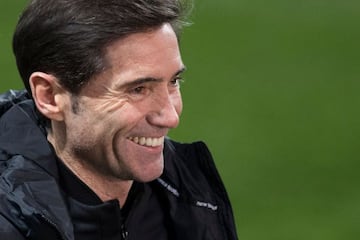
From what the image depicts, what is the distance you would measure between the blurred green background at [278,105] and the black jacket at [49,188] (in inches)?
79.7

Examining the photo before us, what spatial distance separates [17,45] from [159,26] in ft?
1.26

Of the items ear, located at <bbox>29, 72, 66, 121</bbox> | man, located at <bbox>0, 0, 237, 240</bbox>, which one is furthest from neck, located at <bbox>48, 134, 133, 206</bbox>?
ear, located at <bbox>29, 72, 66, 121</bbox>

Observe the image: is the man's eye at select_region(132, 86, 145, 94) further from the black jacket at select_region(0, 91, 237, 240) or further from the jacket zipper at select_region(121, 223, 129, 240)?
the jacket zipper at select_region(121, 223, 129, 240)

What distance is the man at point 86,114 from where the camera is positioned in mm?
2613

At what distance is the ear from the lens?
8.91ft

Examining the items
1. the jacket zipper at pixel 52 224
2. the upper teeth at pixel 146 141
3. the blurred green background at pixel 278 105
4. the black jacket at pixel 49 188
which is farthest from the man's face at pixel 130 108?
the blurred green background at pixel 278 105

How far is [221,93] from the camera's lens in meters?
6.09

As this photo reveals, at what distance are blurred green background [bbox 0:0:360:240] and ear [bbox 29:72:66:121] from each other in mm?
2466

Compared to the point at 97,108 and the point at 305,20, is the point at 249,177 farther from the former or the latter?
the point at 97,108

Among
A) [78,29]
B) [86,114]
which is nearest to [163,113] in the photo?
[86,114]

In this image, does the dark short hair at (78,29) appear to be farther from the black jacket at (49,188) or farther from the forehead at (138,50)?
the black jacket at (49,188)

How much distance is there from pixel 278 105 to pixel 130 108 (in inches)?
135

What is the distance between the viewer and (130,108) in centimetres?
268

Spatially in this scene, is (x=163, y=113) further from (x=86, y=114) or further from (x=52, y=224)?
(x=52, y=224)
